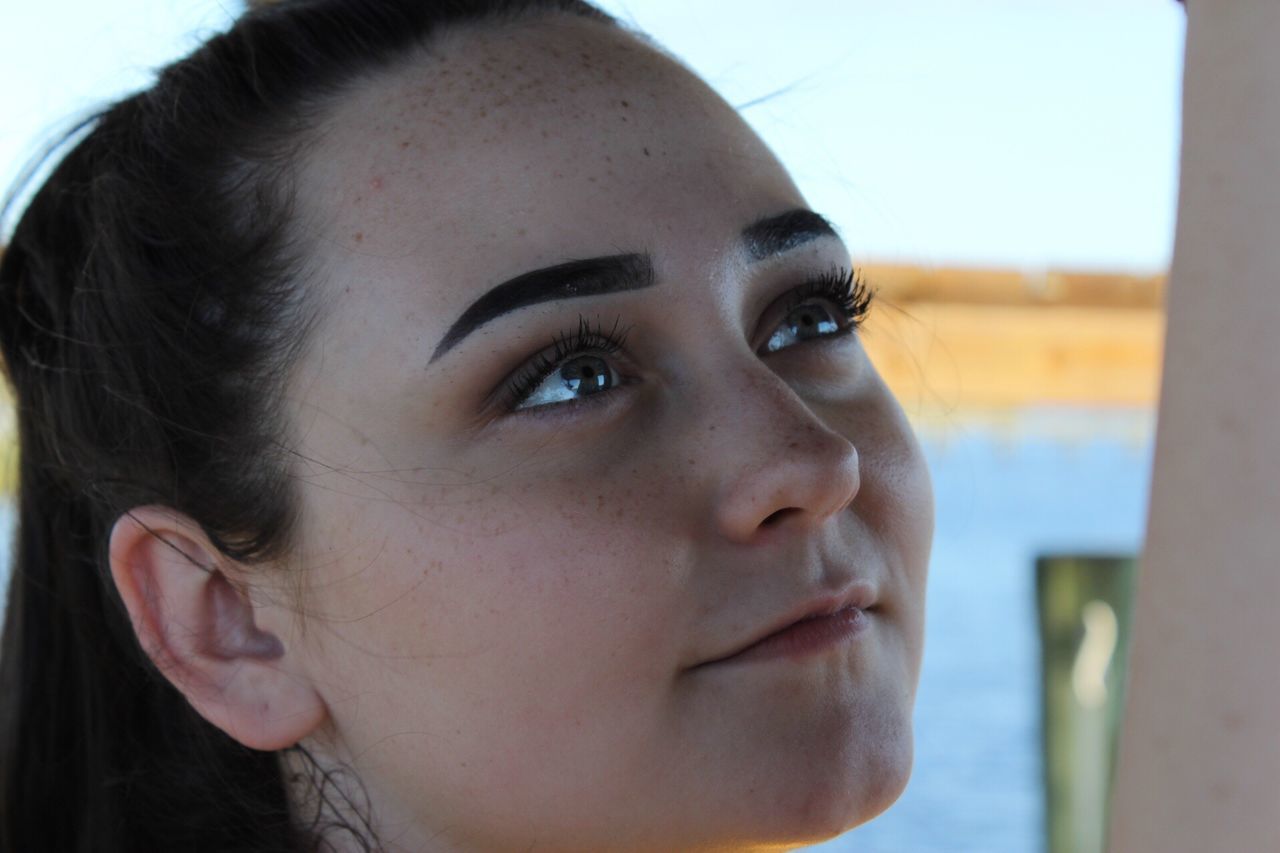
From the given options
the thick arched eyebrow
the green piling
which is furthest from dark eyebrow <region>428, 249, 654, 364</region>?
the green piling

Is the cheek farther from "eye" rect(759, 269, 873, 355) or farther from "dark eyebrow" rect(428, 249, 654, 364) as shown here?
"eye" rect(759, 269, 873, 355)

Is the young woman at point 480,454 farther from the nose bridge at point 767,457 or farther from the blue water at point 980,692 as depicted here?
the blue water at point 980,692

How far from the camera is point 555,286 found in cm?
120

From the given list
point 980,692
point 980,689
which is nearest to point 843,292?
point 980,692

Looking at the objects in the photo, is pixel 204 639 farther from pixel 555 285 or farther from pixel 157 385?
pixel 555 285

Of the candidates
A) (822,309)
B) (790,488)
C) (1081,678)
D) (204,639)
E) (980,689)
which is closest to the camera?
(790,488)

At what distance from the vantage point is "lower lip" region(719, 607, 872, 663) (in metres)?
1.13

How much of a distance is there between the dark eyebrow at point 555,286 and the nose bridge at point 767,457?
0.11 m

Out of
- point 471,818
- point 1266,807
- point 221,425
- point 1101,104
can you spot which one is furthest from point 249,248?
point 1101,104

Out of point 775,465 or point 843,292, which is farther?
point 843,292

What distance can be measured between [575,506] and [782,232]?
34 centimetres

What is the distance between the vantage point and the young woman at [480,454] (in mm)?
1142

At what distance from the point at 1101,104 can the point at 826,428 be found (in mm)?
15261

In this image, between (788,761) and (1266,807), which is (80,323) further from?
(1266,807)
